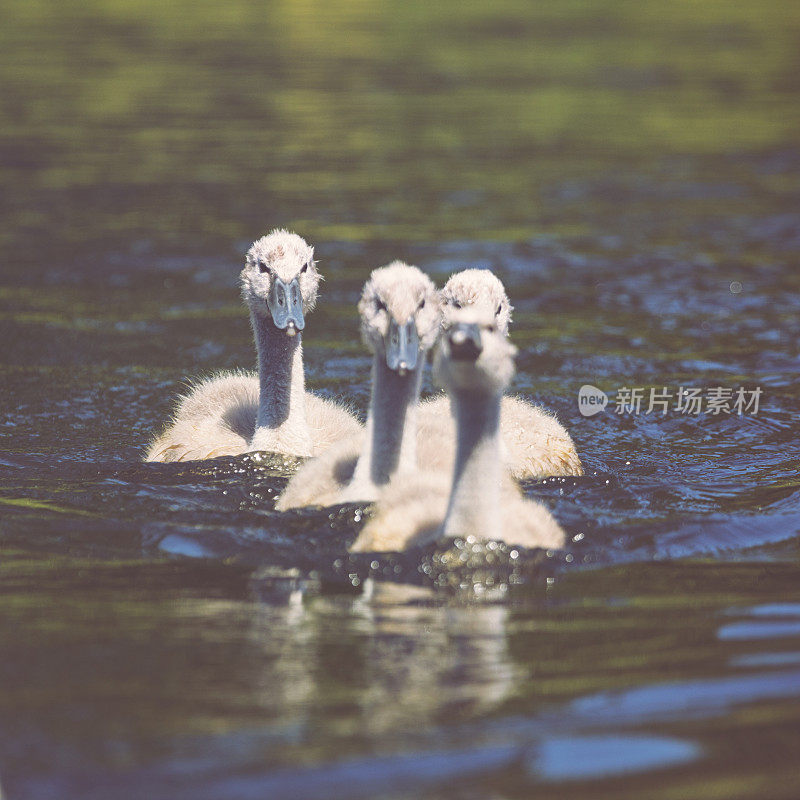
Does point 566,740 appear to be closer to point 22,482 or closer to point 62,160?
point 22,482

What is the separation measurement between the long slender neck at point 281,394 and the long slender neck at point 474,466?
8.83ft

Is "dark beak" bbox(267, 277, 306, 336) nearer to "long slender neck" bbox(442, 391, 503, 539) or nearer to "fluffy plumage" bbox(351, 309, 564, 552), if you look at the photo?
"fluffy plumage" bbox(351, 309, 564, 552)

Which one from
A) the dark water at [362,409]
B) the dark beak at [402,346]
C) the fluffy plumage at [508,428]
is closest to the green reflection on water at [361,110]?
the dark water at [362,409]

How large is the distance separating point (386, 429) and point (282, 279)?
1650mm

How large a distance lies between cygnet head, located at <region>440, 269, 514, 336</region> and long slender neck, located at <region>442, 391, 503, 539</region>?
220cm

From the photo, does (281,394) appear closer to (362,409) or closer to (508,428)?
(508,428)

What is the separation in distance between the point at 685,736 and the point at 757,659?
90 cm

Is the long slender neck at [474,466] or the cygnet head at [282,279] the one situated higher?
the cygnet head at [282,279]

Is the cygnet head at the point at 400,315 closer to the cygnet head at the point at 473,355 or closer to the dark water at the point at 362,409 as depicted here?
the cygnet head at the point at 473,355

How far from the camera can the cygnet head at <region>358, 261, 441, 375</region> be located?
24.6 feet

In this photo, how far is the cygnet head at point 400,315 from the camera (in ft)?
24.6

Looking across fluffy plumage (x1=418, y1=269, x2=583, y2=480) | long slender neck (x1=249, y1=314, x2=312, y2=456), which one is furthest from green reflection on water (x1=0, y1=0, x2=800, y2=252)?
fluffy plumage (x1=418, y1=269, x2=583, y2=480)

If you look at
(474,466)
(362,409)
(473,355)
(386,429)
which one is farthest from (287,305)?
(362,409)

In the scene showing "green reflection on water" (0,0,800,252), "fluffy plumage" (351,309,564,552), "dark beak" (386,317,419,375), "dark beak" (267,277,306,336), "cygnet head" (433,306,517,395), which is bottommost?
"fluffy plumage" (351,309,564,552)
